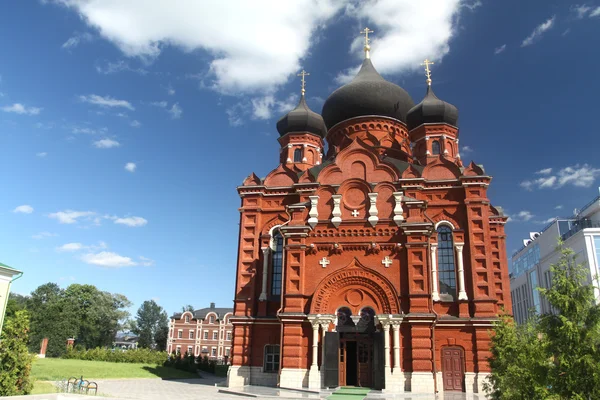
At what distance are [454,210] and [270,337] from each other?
33.1 feet

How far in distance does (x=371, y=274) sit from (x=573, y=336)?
396 inches

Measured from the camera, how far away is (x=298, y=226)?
18.9 meters

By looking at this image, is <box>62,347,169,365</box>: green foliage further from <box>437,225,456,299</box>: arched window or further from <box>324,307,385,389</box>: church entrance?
<box>437,225,456,299</box>: arched window

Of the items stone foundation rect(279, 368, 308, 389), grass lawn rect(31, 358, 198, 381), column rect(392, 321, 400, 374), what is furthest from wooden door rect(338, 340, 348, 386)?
grass lawn rect(31, 358, 198, 381)

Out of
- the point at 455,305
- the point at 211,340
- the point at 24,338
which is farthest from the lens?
the point at 211,340

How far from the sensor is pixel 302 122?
86.0ft

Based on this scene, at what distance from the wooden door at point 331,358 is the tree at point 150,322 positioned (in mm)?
52804

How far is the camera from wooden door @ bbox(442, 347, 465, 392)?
18.3m

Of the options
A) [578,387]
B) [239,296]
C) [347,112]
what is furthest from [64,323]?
[578,387]

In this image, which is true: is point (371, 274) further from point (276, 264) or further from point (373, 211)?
point (276, 264)

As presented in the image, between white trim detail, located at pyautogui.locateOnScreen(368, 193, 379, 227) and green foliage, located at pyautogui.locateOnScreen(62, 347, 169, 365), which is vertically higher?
white trim detail, located at pyautogui.locateOnScreen(368, 193, 379, 227)

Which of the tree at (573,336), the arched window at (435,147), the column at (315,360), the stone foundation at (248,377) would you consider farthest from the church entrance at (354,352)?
the arched window at (435,147)

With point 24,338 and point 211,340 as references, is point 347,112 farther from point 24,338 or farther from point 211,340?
point 211,340

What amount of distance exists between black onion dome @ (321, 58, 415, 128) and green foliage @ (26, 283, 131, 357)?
1334 inches
